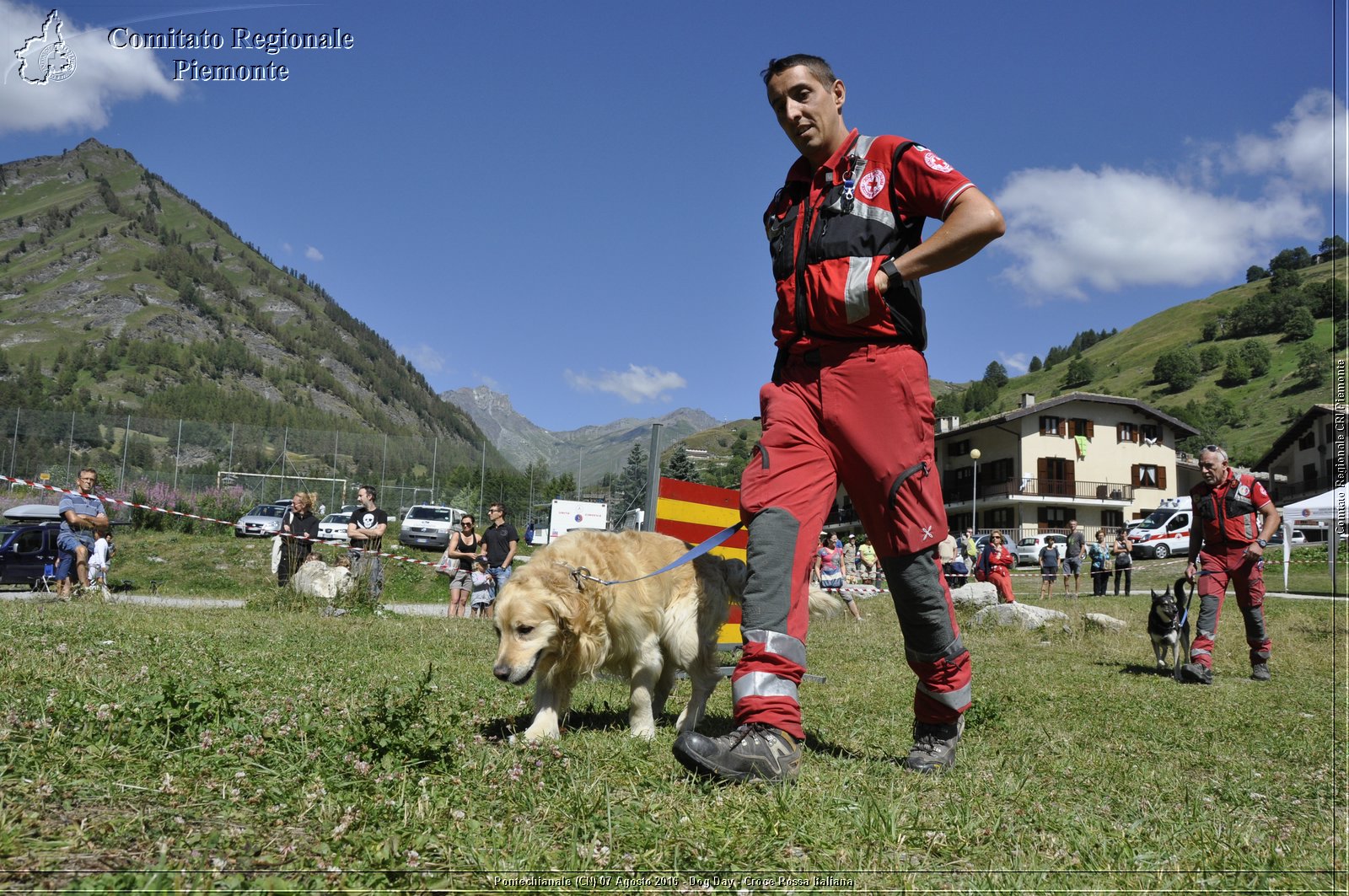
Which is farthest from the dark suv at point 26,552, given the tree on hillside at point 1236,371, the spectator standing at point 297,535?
the tree on hillside at point 1236,371

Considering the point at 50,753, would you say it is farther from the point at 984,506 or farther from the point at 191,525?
the point at 984,506

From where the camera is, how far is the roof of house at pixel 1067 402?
208 ft

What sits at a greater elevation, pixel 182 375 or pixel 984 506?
pixel 182 375

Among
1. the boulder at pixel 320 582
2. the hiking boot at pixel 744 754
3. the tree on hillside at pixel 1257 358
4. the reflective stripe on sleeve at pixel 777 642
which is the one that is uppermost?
the tree on hillside at pixel 1257 358

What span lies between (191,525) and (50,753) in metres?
29.4

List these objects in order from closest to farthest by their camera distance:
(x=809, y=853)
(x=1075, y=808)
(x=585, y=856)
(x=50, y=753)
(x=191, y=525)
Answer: (x=585, y=856)
(x=809, y=853)
(x=50, y=753)
(x=1075, y=808)
(x=191, y=525)

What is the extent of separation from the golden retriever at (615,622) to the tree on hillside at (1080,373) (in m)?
165

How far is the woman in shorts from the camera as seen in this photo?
49.1 ft

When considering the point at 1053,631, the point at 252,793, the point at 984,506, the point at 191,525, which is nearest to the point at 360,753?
the point at 252,793

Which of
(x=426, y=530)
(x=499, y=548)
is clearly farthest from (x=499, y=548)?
(x=426, y=530)

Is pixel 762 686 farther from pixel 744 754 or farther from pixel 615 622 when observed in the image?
pixel 615 622

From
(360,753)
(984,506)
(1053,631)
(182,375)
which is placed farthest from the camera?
(182,375)

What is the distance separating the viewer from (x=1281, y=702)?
7.21 m

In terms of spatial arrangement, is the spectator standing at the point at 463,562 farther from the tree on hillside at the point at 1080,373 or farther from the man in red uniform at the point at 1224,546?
the tree on hillside at the point at 1080,373
